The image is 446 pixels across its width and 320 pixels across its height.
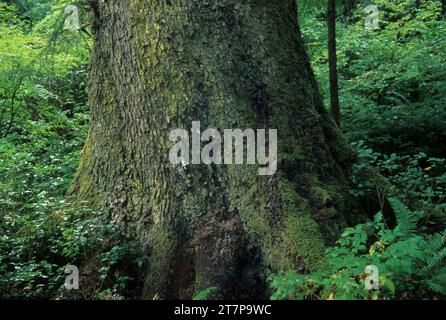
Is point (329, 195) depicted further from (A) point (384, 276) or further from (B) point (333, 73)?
(B) point (333, 73)

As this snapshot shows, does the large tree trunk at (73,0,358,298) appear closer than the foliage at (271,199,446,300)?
No

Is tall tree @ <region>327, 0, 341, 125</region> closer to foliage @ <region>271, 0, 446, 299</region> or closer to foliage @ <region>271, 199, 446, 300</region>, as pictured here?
foliage @ <region>271, 0, 446, 299</region>

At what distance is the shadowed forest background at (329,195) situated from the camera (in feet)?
12.4

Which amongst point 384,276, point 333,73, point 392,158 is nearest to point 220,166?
point 384,276

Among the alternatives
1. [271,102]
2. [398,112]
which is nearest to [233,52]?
[271,102]

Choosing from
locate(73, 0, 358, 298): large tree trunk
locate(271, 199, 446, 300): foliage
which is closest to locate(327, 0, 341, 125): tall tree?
locate(73, 0, 358, 298): large tree trunk

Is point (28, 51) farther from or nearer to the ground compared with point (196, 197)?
farther from the ground

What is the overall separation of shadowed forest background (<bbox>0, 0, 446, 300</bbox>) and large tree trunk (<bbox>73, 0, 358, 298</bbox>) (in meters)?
0.17

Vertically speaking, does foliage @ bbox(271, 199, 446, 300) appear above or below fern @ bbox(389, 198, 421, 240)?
below

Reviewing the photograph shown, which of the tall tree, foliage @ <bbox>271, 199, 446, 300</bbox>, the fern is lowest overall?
foliage @ <bbox>271, 199, 446, 300</bbox>

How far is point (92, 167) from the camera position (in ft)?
20.7

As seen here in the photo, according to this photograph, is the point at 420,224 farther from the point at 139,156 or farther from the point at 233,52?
the point at 139,156

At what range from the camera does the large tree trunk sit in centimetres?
463
